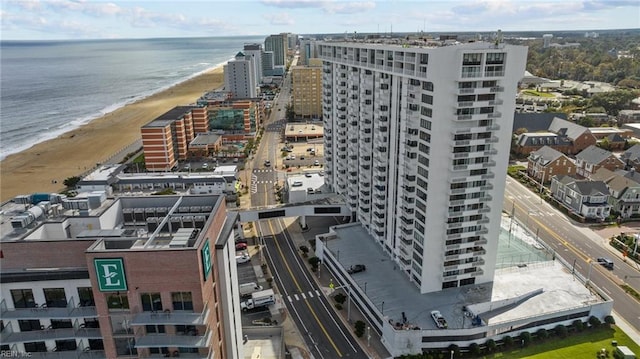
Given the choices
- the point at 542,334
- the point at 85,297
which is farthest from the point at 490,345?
the point at 85,297

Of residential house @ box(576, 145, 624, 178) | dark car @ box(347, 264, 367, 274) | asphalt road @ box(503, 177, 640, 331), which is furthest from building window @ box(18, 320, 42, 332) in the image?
residential house @ box(576, 145, 624, 178)

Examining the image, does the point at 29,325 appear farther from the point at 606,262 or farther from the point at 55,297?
the point at 606,262

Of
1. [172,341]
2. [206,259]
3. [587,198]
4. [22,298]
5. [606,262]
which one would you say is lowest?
[606,262]

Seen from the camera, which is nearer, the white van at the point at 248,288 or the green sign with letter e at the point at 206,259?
the green sign with letter e at the point at 206,259

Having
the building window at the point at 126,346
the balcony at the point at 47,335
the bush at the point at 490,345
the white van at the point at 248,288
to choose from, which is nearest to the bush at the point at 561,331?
the bush at the point at 490,345

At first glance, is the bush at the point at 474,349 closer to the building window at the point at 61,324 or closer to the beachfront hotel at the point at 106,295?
the beachfront hotel at the point at 106,295
